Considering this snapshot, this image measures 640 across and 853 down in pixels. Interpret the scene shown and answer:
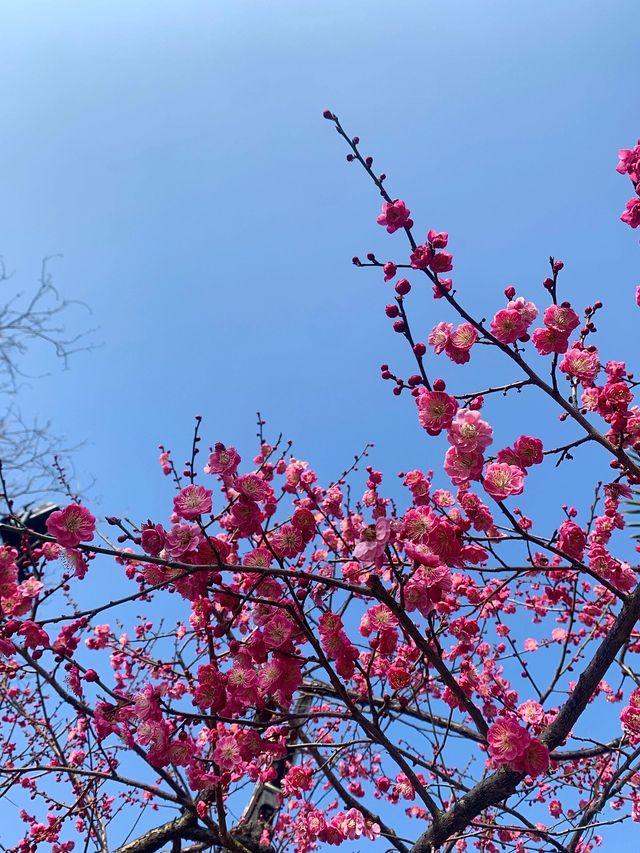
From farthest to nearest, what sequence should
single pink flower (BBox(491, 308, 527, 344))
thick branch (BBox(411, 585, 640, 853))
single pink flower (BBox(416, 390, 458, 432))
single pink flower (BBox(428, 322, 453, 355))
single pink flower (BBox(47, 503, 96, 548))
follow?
single pink flower (BBox(428, 322, 453, 355)), single pink flower (BBox(491, 308, 527, 344)), single pink flower (BBox(416, 390, 458, 432)), thick branch (BBox(411, 585, 640, 853)), single pink flower (BBox(47, 503, 96, 548))

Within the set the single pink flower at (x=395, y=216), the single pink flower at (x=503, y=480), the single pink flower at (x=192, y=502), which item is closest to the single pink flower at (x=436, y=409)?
the single pink flower at (x=503, y=480)

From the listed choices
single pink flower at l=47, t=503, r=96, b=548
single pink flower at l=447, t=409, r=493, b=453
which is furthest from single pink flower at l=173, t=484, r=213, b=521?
single pink flower at l=447, t=409, r=493, b=453

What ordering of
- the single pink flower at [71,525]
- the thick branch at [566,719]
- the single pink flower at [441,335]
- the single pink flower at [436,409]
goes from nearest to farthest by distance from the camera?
the single pink flower at [71,525] < the thick branch at [566,719] < the single pink flower at [436,409] < the single pink flower at [441,335]

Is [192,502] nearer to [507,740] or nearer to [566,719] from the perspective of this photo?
[507,740]

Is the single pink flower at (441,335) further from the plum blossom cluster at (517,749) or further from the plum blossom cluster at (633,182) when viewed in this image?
the plum blossom cluster at (517,749)

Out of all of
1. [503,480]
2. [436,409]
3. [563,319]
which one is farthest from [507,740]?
[563,319]

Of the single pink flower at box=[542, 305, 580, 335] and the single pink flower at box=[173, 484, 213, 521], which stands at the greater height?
the single pink flower at box=[542, 305, 580, 335]

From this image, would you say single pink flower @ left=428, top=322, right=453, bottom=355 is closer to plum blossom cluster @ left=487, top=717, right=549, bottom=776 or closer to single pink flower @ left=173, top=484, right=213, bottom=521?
single pink flower @ left=173, top=484, right=213, bottom=521

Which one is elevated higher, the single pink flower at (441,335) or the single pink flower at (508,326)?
the single pink flower at (441,335)

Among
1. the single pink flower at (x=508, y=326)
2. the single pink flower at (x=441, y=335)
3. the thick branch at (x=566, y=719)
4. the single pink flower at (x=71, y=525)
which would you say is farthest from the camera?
the single pink flower at (x=441, y=335)

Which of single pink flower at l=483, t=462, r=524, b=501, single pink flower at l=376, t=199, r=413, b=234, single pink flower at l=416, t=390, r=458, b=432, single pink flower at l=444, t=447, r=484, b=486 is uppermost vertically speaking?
single pink flower at l=376, t=199, r=413, b=234

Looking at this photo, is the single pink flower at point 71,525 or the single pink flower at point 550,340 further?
the single pink flower at point 550,340

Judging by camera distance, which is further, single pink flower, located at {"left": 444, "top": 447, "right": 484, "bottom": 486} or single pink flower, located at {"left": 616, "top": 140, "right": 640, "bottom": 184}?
single pink flower, located at {"left": 616, "top": 140, "right": 640, "bottom": 184}

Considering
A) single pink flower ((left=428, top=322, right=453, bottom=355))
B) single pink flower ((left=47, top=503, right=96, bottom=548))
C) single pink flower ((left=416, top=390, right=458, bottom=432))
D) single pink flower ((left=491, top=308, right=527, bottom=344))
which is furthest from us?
single pink flower ((left=428, top=322, right=453, bottom=355))
